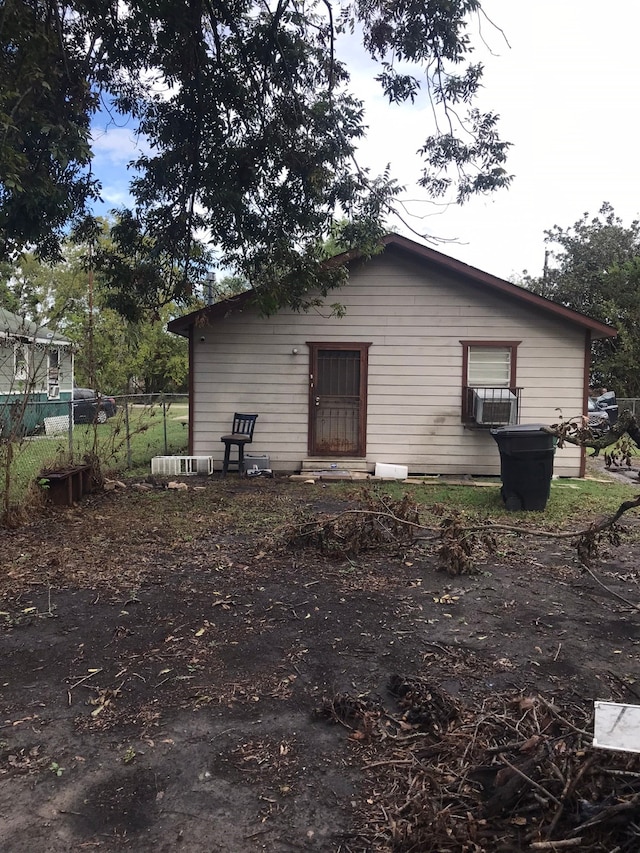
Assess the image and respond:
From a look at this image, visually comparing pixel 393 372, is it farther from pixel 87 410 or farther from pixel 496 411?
pixel 87 410

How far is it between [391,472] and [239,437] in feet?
8.69

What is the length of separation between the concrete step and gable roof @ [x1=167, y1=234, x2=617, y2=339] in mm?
2915

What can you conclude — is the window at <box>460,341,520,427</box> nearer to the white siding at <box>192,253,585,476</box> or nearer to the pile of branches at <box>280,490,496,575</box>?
the white siding at <box>192,253,585,476</box>

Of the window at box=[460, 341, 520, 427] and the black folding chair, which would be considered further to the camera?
the window at box=[460, 341, 520, 427]

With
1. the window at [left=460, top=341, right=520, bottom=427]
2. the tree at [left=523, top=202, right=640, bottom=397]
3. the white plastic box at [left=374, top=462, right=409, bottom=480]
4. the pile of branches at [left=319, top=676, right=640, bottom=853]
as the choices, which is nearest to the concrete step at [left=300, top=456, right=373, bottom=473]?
the white plastic box at [left=374, top=462, right=409, bottom=480]

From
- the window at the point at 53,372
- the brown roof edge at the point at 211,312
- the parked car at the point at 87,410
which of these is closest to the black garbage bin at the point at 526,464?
the brown roof edge at the point at 211,312

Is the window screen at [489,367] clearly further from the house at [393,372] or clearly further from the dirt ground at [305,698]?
the dirt ground at [305,698]

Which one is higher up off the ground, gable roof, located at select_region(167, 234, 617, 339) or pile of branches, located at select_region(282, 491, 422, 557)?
gable roof, located at select_region(167, 234, 617, 339)

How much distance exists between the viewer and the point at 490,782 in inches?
90.2

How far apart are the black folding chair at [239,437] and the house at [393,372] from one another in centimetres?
25

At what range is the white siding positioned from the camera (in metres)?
10.2

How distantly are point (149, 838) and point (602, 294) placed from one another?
27.2 m

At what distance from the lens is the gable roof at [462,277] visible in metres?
9.73

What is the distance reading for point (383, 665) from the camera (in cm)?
342
